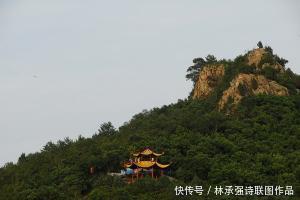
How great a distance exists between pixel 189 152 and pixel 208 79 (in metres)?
13.5

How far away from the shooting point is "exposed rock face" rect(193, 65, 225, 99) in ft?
178

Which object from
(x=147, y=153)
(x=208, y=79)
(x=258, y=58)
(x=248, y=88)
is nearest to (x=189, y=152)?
(x=147, y=153)

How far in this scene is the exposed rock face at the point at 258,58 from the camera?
52.9m

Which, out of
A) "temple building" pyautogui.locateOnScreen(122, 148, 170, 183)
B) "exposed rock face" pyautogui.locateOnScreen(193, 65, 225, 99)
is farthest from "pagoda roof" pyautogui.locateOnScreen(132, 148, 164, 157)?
"exposed rock face" pyautogui.locateOnScreen(193, 65, 225, 99)

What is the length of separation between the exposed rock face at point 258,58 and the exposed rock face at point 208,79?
2.14 metres

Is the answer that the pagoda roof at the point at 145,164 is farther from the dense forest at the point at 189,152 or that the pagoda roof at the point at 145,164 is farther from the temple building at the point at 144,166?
the dense forest at the point at 189,152

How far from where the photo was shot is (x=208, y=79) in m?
54.7

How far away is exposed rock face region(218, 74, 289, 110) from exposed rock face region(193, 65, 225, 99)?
304 cm

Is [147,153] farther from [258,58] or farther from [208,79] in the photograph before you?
[258,58]

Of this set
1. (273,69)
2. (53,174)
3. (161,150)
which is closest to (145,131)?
(161,150)

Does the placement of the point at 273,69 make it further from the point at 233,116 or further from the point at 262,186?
the point at 262,186

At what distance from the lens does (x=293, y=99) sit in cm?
5000

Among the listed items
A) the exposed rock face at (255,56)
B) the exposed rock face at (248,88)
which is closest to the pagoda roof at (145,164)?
the exposed rock face at (248,88)

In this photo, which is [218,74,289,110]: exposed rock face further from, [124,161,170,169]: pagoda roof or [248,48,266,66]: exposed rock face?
[124,161,170,169]: pagoda roof
